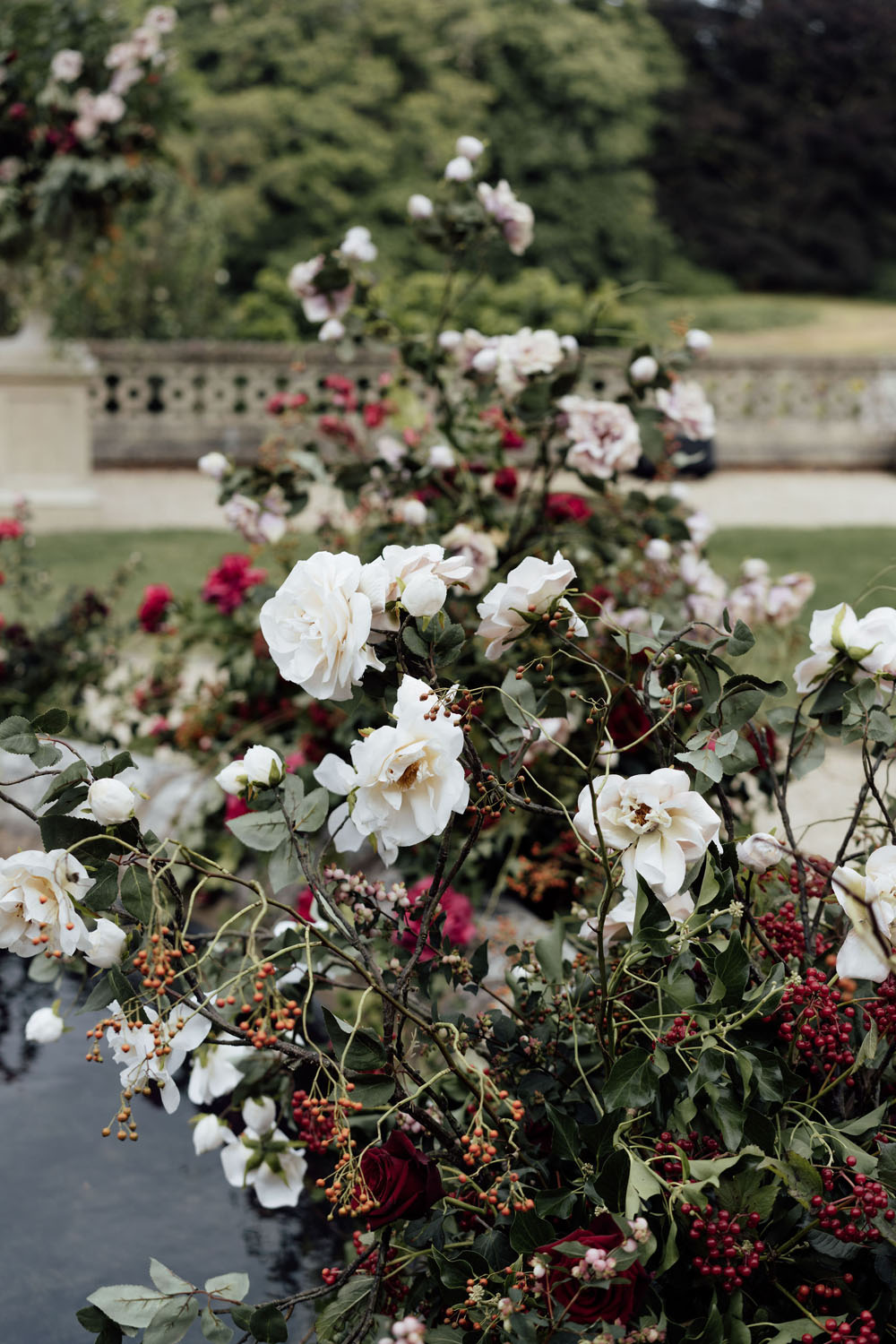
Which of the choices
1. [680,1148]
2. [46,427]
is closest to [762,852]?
[680,1148]

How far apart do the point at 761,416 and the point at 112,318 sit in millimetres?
6285

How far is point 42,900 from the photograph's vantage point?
1.07m

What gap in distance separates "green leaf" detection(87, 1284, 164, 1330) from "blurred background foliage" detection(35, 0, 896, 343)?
13.2 m

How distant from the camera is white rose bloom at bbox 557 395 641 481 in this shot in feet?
8.47

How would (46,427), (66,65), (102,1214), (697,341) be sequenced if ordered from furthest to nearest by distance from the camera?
(46,427) < (66,65) < (697,341) < (102,1214)

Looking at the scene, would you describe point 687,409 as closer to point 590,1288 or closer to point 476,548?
point 476,548

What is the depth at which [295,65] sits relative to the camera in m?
20.7

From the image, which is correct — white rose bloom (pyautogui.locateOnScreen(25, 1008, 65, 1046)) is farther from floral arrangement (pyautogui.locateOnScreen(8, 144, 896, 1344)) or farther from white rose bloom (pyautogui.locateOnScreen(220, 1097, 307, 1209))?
white rose bloom (pyautogui.locateOnScreen(220, 1097, 307, 1209))

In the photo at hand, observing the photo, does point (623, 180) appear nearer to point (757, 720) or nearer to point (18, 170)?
point (18, 170)

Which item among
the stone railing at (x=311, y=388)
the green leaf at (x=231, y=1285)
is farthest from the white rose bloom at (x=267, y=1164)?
the stone railing at (x=311, y=388)

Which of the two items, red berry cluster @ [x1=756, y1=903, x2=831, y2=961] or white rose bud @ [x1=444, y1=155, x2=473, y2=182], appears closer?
red berry cluster @ [x1=756, y1=903, x2=831, y2=961]

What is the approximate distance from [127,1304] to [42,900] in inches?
13.4

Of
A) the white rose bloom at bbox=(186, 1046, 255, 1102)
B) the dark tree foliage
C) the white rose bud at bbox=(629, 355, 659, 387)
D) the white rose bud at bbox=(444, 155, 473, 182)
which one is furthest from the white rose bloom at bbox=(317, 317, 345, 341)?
the dark tree foliage

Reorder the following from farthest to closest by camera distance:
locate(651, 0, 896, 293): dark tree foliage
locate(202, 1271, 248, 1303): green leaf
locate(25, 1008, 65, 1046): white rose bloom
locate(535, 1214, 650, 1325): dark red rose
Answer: locate(651, 0, 896, 293): dark tree foliage → locate(25, 1008, 65, 1046): white rose bloom → locate(202, 1271, 248, 1303): green leaf → locate(535, 1214, 650, 1325): dark red rose
